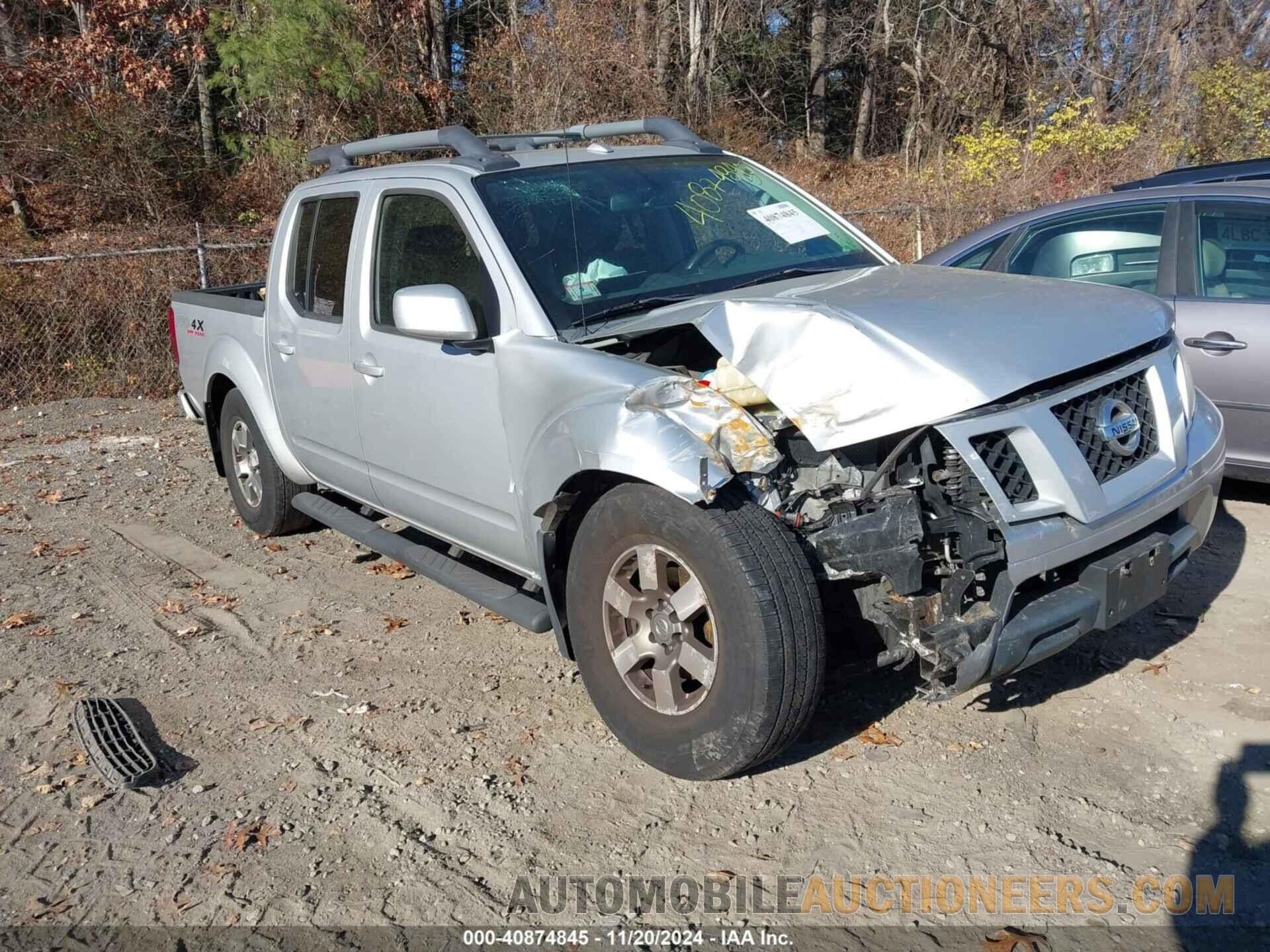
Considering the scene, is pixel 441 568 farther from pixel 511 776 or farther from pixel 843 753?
pixel 843 753

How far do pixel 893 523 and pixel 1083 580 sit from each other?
0.64 metres

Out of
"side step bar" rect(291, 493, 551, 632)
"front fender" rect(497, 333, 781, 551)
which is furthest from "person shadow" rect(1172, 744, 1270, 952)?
"side step bar" rect(291, 493, 551, 632)

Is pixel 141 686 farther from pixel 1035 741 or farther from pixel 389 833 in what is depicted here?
pixel 1035 741

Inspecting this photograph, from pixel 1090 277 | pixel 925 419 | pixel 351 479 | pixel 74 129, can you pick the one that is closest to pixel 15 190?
pixel 74 129

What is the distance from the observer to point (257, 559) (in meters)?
6.21

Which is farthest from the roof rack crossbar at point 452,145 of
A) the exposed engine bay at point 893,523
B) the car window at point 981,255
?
the car window at point 981,255

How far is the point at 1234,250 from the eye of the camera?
219 inches

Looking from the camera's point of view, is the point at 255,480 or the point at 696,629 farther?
the point at 255,480

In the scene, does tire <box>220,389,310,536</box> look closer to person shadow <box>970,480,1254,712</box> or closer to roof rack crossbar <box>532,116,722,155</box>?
roof rack crossbar <box>532,116,722,155</box>

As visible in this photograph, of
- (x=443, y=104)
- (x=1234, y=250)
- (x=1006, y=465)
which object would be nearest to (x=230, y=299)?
(x=1006, y=465)

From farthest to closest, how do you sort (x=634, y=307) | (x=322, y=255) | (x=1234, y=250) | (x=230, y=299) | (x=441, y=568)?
1. (x=230, y=299)
2. (x=1234, y=250)
3. (x=322, y=255)
4. (x=441, y=568)
5. (x=634, y=307)

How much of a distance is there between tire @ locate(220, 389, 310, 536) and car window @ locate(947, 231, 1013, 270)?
407 cm

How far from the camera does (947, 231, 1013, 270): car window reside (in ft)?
20.8

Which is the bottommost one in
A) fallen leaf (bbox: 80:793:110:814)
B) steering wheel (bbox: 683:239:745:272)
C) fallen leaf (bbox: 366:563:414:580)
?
fallen leaf (bbox: 80:793:110:814)
